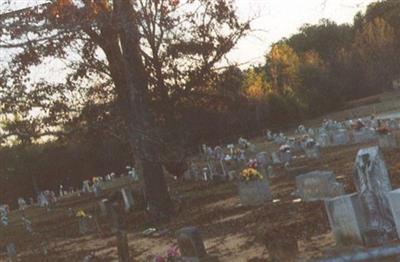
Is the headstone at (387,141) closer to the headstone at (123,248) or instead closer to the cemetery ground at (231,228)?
the cemetery ground at (231,228)

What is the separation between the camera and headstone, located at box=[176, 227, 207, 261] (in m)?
9.45

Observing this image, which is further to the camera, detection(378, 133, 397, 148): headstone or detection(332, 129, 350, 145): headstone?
detection(332, 129, 350, 145): headstone

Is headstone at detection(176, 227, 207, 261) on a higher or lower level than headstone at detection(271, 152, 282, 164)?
lower

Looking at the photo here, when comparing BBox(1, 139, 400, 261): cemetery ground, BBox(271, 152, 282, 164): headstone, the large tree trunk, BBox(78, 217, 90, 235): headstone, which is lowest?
BBox(1, 139, 400, 261): cemetery ground

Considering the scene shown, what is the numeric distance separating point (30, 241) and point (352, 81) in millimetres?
50363

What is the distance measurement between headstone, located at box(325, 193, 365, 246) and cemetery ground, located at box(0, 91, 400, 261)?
0.25 meters

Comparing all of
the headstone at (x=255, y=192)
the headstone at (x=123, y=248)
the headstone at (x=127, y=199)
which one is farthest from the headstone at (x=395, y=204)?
the headstone at (x=127, y=199)

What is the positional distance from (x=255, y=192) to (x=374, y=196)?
21.2ft

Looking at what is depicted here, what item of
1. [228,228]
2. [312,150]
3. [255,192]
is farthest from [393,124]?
[228,228]

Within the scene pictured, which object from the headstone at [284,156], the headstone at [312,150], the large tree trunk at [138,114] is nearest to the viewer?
the large tree trunk at [138,114]

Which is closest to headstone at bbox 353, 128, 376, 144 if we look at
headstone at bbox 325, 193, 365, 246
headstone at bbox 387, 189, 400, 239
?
headstone at bbox 325, 193, 365, 246

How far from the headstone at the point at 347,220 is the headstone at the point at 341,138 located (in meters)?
18.6

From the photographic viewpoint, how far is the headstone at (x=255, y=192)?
50.9 ft

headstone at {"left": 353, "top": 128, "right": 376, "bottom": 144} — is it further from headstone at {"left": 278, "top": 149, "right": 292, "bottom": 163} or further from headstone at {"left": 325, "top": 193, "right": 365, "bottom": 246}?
headstone at {"left": 325, "top": 193, "right": 365, "bottom": 246}
